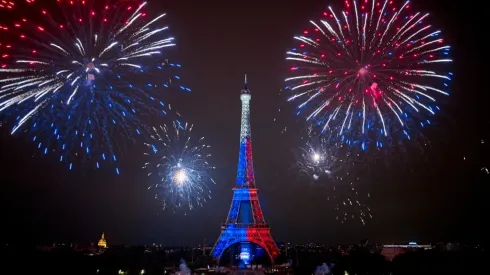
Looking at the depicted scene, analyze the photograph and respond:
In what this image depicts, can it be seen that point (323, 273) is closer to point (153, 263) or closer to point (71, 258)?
point (153, 263)

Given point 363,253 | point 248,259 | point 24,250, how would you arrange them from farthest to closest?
point 248,259, point 363,253, point 24,250

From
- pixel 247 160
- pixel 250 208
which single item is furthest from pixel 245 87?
pixel 250 208

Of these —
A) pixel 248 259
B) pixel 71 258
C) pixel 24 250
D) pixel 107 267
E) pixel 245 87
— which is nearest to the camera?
pixel 24 250

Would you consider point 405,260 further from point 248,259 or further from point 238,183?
point 248,259

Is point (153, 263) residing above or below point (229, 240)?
below

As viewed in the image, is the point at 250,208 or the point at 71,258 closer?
the point at 71,258

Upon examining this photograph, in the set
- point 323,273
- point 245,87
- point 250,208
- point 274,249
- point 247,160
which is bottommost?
point 323,273

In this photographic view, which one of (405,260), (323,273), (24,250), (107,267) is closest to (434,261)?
(405,260)
